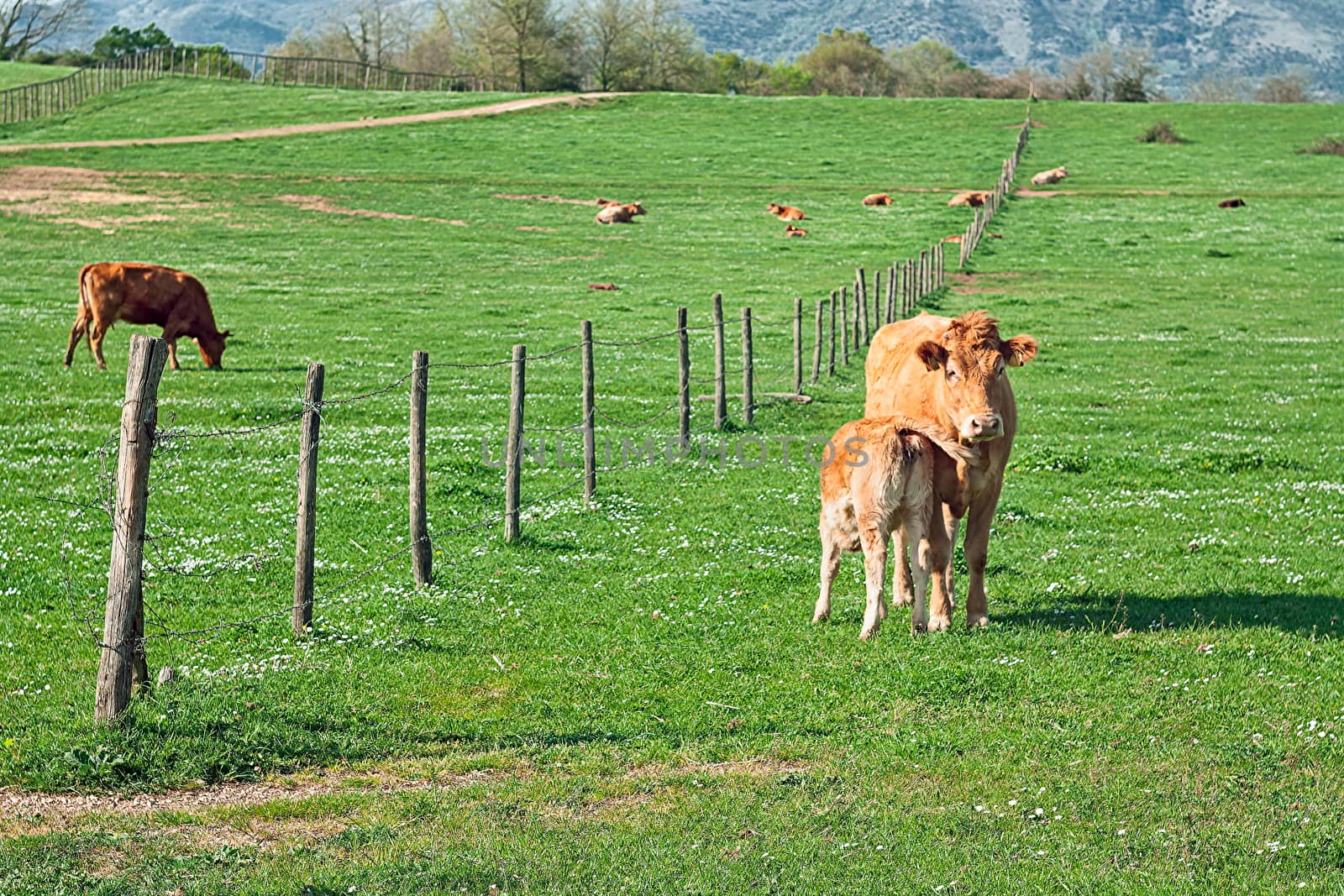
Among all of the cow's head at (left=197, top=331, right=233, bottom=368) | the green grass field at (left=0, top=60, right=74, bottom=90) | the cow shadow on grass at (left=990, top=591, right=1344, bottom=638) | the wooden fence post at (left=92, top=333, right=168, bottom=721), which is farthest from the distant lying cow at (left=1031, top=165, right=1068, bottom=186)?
the green grass field at (left=0, top=60, right=74, bottom=90)

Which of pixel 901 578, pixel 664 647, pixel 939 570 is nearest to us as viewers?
pixel 664 647

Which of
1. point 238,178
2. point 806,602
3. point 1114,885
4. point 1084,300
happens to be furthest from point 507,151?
point 1114,885

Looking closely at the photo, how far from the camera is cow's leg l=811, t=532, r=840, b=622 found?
1179 cm

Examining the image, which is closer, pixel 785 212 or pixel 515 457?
pixel 515 457

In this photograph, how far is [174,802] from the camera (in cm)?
829

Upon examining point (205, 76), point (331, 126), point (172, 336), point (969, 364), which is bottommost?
point (172, 336)

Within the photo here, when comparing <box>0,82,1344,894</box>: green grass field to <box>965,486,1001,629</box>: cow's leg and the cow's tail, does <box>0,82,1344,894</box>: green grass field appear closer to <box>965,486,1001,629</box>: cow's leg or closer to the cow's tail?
<box>965,486,1001,629</box>: cow's leg

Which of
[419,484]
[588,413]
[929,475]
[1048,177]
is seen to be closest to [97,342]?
[588,413]

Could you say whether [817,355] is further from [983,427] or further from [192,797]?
[192,797]

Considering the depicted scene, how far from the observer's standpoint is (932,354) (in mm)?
11609

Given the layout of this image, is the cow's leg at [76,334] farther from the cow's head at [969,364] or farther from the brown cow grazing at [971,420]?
the cow's head at [969,364]

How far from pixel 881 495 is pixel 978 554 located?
127cm

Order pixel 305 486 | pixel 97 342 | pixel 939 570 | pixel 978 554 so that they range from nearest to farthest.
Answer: pixel 305 486 → pixel 939 570 → pixel 978 554 → pixel 97 342

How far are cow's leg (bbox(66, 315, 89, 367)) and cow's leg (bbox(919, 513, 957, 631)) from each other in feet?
70.9
